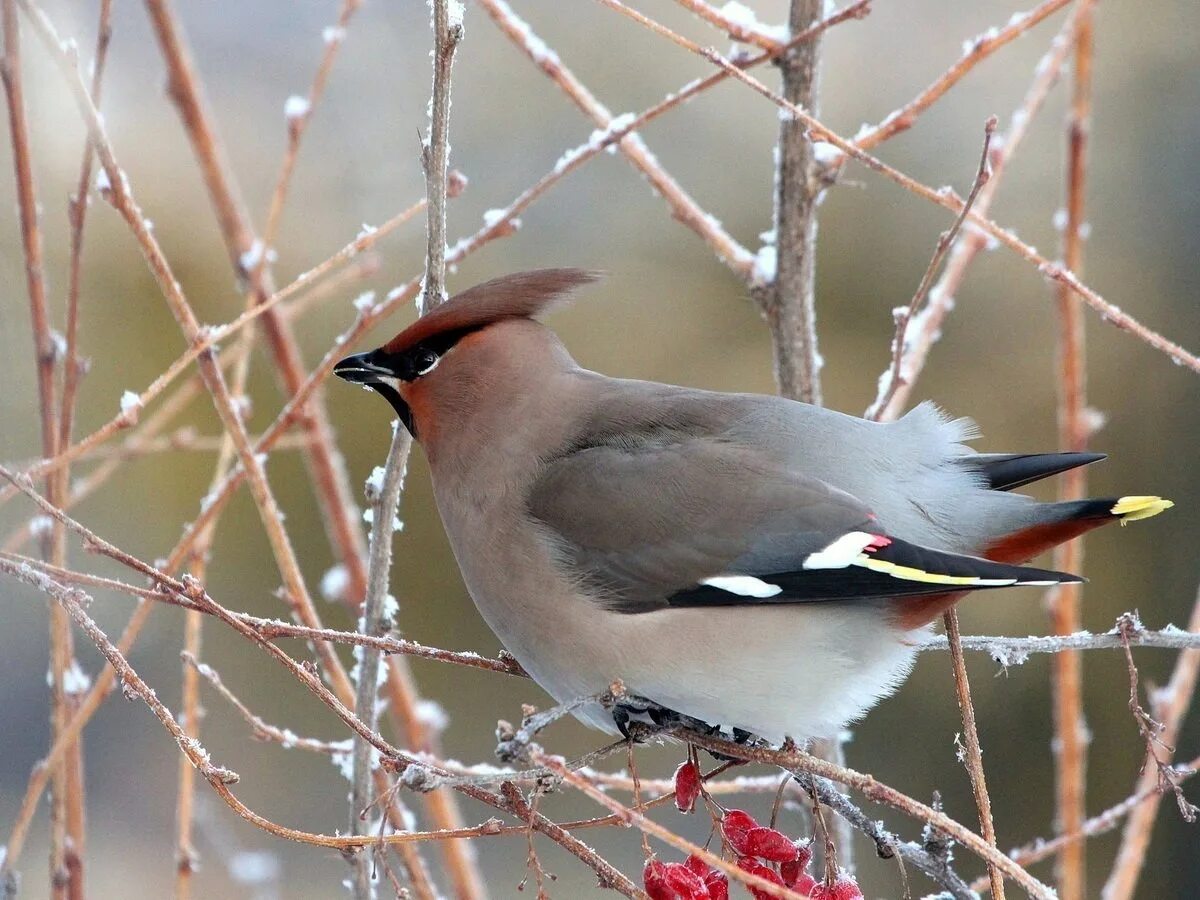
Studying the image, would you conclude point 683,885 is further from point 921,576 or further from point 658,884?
point 921,576

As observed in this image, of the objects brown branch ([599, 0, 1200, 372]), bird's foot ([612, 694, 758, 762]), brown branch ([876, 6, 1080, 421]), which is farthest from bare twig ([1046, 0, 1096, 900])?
bird's foot ([612, 694, 758, 762])

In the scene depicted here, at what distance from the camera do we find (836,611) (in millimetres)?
2170

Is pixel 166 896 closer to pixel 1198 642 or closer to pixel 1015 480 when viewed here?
pixel 1015 480

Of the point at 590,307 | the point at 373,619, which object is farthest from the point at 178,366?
the point at 590,307

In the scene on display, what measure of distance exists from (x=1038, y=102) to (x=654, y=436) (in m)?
0.88

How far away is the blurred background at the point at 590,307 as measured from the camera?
565cm

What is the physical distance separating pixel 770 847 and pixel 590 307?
4.87 m

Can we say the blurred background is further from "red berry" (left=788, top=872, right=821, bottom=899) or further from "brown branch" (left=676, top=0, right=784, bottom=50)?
"red berry" (left=788, top=872, right=821, bottom=899)

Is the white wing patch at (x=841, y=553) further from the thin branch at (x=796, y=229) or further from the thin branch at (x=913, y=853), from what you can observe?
Result: the thin branch at (x=796, y=229)

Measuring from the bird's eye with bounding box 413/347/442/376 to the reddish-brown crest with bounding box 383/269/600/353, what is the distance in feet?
0.08

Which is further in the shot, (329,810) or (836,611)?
(329,810)

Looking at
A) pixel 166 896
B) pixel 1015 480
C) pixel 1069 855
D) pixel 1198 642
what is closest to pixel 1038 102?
pixel 1015 480

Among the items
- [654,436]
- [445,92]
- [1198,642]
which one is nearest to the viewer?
[1198,642]

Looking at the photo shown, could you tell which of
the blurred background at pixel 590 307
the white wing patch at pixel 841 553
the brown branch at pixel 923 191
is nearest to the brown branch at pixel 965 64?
the brown branch at pixel 923 191
